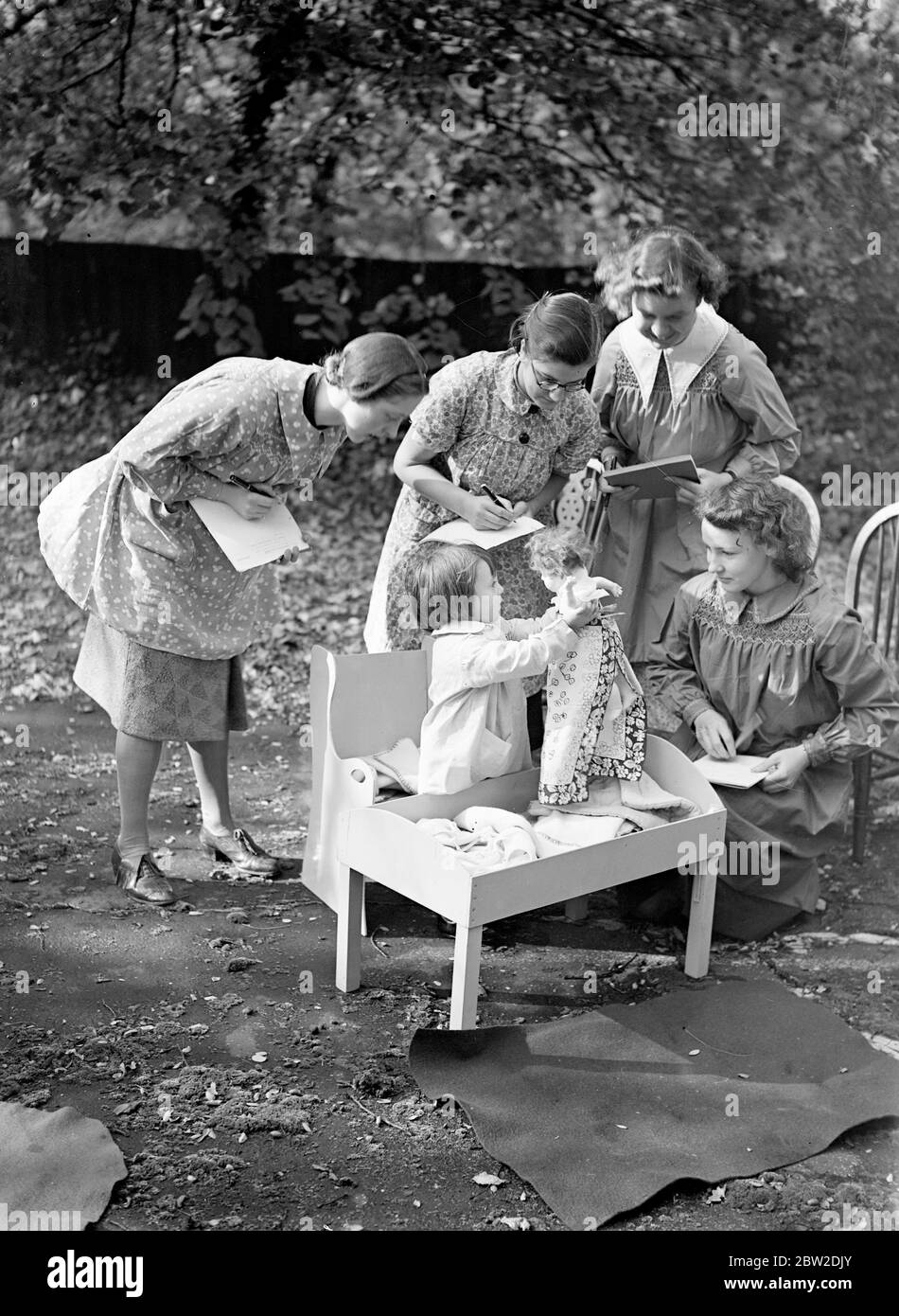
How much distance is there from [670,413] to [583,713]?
1.02m

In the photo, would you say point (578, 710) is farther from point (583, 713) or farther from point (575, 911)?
point (575, 911)

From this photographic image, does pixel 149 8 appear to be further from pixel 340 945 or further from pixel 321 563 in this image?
pixel 340 945

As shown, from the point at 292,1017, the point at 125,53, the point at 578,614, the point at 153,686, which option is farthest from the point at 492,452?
the point at 125,53

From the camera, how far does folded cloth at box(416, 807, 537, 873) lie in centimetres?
317

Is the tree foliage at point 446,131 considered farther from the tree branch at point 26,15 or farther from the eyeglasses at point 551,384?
the eyeglasses at point 551,384

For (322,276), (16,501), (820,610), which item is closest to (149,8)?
(322,276)

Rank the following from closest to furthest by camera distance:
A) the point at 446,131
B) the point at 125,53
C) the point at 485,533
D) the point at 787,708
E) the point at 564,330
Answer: the point at 564,330 < the point at 485,533 < the point at 787,708 < the point at 125,53 < the point at 446,131

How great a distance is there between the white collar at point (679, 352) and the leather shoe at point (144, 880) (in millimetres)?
2007

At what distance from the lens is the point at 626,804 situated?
3.50 m

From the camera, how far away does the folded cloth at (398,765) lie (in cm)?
354

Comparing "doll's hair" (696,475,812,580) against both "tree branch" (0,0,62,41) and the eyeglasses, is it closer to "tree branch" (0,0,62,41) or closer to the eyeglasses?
the eyeglasses

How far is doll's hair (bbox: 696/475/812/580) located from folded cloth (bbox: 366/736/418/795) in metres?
1.05

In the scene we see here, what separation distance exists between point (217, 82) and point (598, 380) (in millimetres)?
4384

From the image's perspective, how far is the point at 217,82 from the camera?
7.29 metres
